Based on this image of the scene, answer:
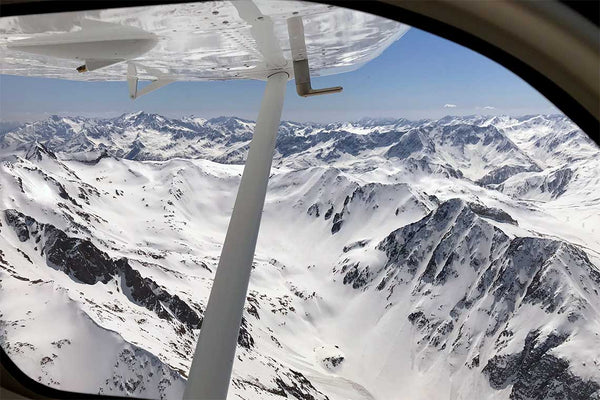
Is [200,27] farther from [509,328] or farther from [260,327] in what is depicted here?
[509,328]

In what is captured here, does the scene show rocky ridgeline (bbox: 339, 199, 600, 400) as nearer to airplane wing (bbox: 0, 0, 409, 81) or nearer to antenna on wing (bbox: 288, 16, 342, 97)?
airplane wing (bbox: 0, 0, 409, 81)

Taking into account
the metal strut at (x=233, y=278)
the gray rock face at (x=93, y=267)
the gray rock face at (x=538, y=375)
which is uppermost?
the metal strut at (x=233, y=278)

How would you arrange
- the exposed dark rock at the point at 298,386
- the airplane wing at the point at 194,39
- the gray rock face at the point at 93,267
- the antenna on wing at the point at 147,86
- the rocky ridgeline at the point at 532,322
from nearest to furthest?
the airplane wing at the point at 194,39 < the antenna on wing at the point at 147,86 < the exposed dark rock at the point at 298,386 < the gray rock face at the point at 93,267 < the rocky ridgeline at the point at 532,322

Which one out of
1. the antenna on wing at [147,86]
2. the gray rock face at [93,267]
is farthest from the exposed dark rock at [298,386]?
the antenna on wing at [147,86]

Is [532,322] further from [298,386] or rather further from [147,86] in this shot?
[147,86]

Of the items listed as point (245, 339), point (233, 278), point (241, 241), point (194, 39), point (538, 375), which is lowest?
point (538, 375)

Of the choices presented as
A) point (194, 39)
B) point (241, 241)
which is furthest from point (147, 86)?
point (241, 241)

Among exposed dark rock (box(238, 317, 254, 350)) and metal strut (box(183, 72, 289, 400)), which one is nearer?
metal strut (box(183, 72, 289, 400))

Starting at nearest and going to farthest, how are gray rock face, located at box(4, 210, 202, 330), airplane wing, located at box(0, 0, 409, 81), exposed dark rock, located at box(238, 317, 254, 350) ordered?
1. airplane wing, located at box(0, 0, 409, 81)
2. exposed dark rock, located at box(238, 317, 254, 350)
3. gray rock face, located at box(4, 210, 202, 330)

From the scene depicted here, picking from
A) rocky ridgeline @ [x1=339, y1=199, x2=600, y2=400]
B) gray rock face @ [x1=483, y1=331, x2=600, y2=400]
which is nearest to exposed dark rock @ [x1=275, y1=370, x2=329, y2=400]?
rocky ridgeline @ [x1=339, y1=199, x2=600, y2=400]

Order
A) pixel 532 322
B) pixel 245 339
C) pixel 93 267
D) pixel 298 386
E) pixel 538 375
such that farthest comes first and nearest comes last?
1. pixel 532 322
2. pixel 538 375
3. pixel 93 267
4. pixel 245 339
5. pixel 298 386

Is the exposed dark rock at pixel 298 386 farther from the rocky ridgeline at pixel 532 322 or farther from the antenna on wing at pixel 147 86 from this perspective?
the antenna on wing at pixel 147 86

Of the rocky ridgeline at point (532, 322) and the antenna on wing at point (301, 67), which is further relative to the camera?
the rocky ridgeline at point (532, 322)
